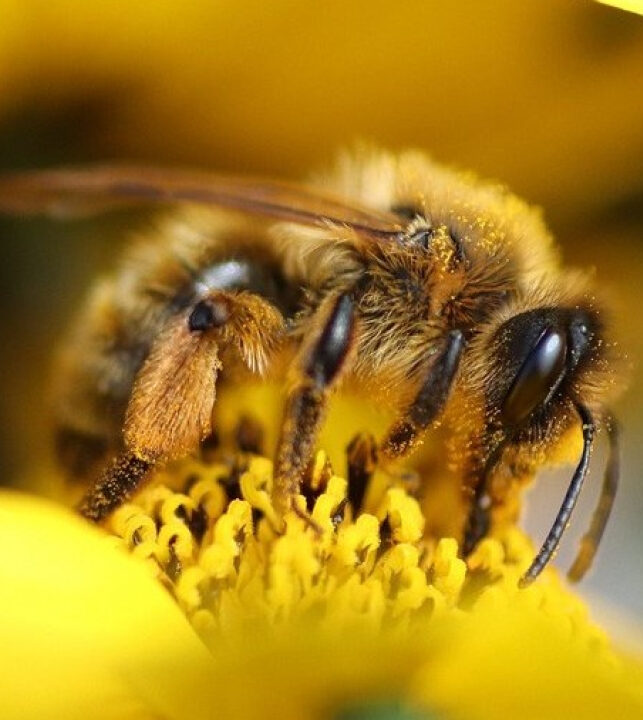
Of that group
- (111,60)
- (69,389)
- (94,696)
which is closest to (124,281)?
(69,389)

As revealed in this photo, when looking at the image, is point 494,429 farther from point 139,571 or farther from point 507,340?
point 139,571

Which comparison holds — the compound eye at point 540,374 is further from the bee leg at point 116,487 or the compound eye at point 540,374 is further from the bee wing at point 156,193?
the bee leg at point 116,487

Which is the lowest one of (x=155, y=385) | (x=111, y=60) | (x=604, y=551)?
(x=604, y=551)

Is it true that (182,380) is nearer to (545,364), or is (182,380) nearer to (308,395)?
(308,395)

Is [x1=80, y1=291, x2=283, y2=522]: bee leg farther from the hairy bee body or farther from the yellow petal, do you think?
the yellow petal

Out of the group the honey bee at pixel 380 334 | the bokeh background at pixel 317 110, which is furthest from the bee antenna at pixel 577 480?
the bokeh background at pixel 317 110

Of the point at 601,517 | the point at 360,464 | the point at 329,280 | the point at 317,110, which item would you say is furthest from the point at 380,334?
the point at 317,110

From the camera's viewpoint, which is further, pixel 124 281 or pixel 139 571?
pixel 124 281

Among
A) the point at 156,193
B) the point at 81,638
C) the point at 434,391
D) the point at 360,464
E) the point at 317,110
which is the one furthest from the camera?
the point at 317,110
